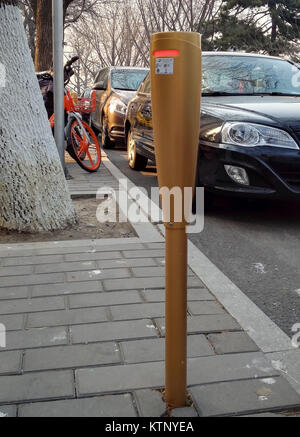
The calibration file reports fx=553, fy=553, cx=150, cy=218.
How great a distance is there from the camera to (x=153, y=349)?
2.71 m

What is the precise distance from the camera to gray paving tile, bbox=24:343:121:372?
257cm

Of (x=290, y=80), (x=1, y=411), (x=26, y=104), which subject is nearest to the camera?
(x=1, y=411)

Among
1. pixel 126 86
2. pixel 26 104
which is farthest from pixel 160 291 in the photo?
pixel 126 86

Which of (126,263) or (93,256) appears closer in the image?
(126,263)

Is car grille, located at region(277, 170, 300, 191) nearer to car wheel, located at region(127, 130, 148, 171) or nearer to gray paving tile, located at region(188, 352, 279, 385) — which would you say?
gray paving tile, located at region(188, 352, 279, 385)

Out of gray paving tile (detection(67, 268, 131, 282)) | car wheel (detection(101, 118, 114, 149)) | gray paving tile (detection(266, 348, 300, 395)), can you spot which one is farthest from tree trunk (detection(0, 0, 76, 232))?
car wheel (detection(101, 118, 114, 149))

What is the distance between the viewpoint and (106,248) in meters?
4.43

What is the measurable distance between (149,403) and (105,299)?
1.17m

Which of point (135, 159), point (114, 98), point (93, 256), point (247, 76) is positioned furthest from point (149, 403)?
point (114, 98)

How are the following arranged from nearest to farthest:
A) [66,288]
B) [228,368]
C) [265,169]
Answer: [228,368], [66,288], [265,169]

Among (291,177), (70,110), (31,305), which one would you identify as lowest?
(31,305)

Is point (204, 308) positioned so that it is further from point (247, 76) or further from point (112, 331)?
point (247, 76)
